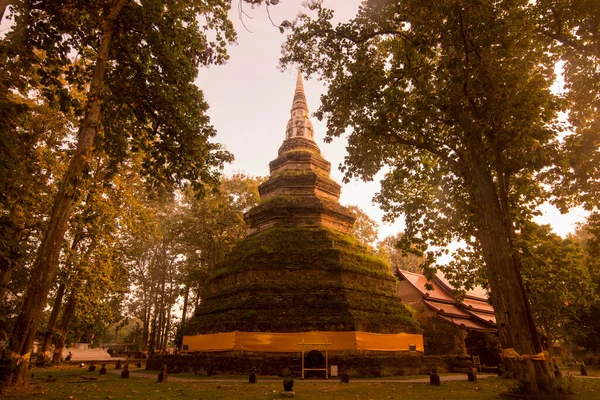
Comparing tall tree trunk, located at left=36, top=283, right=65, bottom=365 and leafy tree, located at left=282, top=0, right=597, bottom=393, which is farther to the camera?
tall tree trunk, located at left=36, top=283, right=65, bottom=365

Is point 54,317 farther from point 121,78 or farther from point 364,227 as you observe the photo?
→ point 364,227

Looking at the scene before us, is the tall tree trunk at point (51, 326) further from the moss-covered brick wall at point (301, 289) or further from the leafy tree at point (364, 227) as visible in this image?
the leafy tree at point (364, 227)

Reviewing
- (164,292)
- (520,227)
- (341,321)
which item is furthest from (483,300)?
(164,292)

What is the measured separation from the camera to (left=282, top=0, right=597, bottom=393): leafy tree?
842 cm

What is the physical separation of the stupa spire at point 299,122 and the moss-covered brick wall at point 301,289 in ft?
24.9

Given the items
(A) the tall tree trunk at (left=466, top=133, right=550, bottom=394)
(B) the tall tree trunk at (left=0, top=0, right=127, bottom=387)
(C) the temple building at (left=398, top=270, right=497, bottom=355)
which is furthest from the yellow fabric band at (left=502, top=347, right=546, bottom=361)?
(C) the temple building at (left=398, top=270, right=497, bottom=355)

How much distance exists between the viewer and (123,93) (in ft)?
31.8

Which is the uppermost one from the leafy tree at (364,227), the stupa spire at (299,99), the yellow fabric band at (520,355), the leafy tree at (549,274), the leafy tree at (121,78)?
the stupa spire at (299,99)

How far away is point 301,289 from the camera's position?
1509 cm

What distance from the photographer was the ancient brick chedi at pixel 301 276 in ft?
46.5

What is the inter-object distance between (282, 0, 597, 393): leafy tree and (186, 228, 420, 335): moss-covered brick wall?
12.1ft

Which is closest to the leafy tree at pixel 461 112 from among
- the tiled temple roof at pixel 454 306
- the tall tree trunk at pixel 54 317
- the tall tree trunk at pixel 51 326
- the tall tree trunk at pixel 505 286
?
the tall tree trunk at pixel 505 286

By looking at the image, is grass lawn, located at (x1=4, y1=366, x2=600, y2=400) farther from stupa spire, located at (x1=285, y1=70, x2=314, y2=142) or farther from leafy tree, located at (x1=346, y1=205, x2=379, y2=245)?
leafy tree, located at (x1=346, y1=205, x2=379, y2=245)

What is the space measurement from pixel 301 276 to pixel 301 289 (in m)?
0.66
